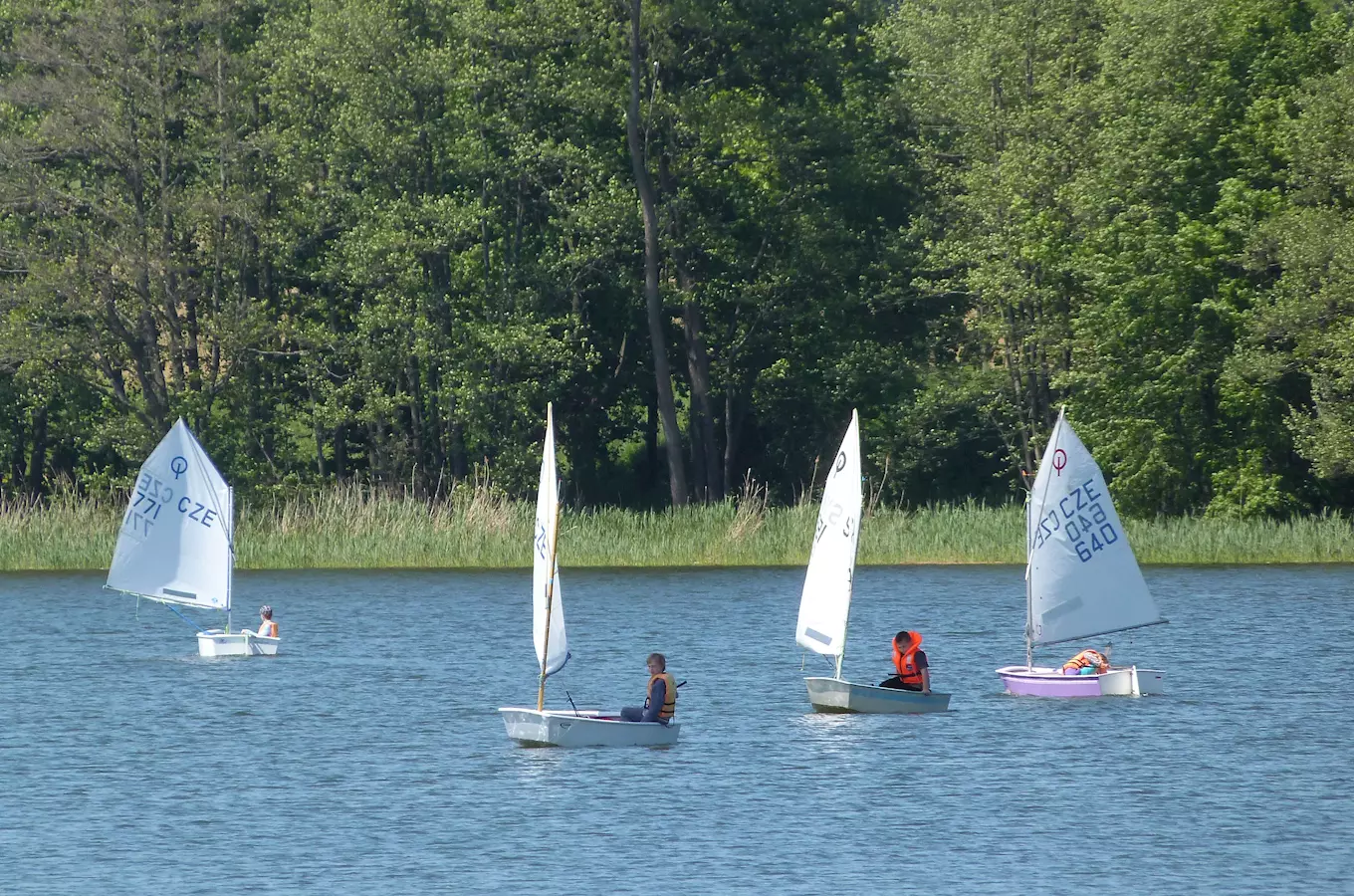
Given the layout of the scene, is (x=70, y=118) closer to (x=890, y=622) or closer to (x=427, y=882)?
(x=890, y=622)

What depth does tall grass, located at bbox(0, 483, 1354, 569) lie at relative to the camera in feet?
188

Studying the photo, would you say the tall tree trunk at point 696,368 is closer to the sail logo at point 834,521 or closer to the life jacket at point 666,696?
the sail logo at point 834,521

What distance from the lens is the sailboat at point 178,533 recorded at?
138ft

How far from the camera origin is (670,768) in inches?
1138

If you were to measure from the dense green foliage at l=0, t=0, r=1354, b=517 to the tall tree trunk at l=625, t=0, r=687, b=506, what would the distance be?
0.14 metres

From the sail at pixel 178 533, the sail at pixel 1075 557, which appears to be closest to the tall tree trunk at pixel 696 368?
the sail at pixel 178 533

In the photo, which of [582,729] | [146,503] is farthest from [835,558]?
[146,503]

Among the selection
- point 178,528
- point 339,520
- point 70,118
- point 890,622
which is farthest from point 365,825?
point 70,118

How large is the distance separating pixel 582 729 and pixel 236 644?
14.1 metres

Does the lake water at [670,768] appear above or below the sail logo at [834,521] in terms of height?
below

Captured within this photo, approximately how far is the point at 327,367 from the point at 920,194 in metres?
19.9

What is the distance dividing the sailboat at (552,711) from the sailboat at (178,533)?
1356 cm

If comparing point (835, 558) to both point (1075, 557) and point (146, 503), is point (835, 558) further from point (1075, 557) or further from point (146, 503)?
point (146, 503)

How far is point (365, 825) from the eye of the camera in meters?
25.6
